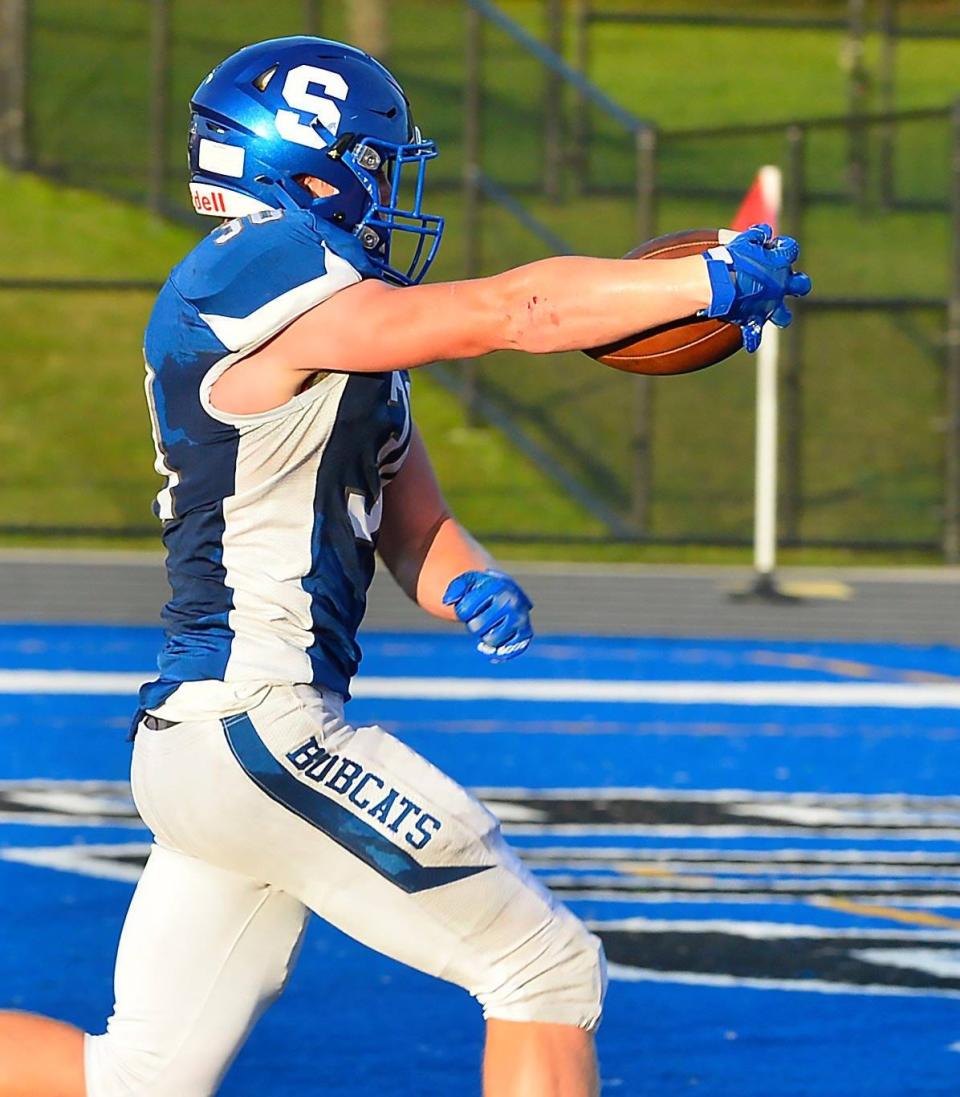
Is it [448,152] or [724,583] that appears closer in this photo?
[724,583]

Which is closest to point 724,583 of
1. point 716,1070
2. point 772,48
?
point 716,1070

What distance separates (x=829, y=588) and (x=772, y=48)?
14.7 metres

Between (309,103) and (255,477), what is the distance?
613 mm

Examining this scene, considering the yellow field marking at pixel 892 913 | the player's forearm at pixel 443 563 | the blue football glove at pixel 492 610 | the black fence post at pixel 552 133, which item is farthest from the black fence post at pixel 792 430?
the blue football glove at pixel 492 610

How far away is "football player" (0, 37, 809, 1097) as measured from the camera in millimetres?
3357

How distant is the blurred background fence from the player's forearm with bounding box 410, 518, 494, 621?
35.9 ft

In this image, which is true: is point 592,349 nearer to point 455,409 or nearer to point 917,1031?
point 917,1031

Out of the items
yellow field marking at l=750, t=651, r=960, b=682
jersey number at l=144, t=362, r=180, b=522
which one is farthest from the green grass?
jersey number at l=144, t=362, r=180, b=522

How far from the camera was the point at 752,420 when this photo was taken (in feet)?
51.4

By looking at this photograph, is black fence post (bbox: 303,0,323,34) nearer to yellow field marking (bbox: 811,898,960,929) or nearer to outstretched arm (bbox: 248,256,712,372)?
yellow field marking (bbox: 811,898,960,929)

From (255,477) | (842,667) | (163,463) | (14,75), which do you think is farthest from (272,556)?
(14,75)

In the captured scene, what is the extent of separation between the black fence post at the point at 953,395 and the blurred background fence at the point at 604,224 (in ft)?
0.06

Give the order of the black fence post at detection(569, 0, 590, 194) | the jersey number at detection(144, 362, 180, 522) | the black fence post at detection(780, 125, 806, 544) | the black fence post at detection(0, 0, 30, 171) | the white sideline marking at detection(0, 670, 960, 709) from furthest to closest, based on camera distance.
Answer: the black fence post at detection(0, 0, 30, 171)
the black fence post at detection(569, 0, 590, 194)
the black fence post at detection(780, 125, 806, 544)
the white sideline marking at detection(0, 670, 960, 709)
the jersey number at detection(144, 362, 180, 522)

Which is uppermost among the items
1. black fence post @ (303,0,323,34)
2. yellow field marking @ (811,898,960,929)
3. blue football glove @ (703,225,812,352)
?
black fence post @ (303,0,323,34)
